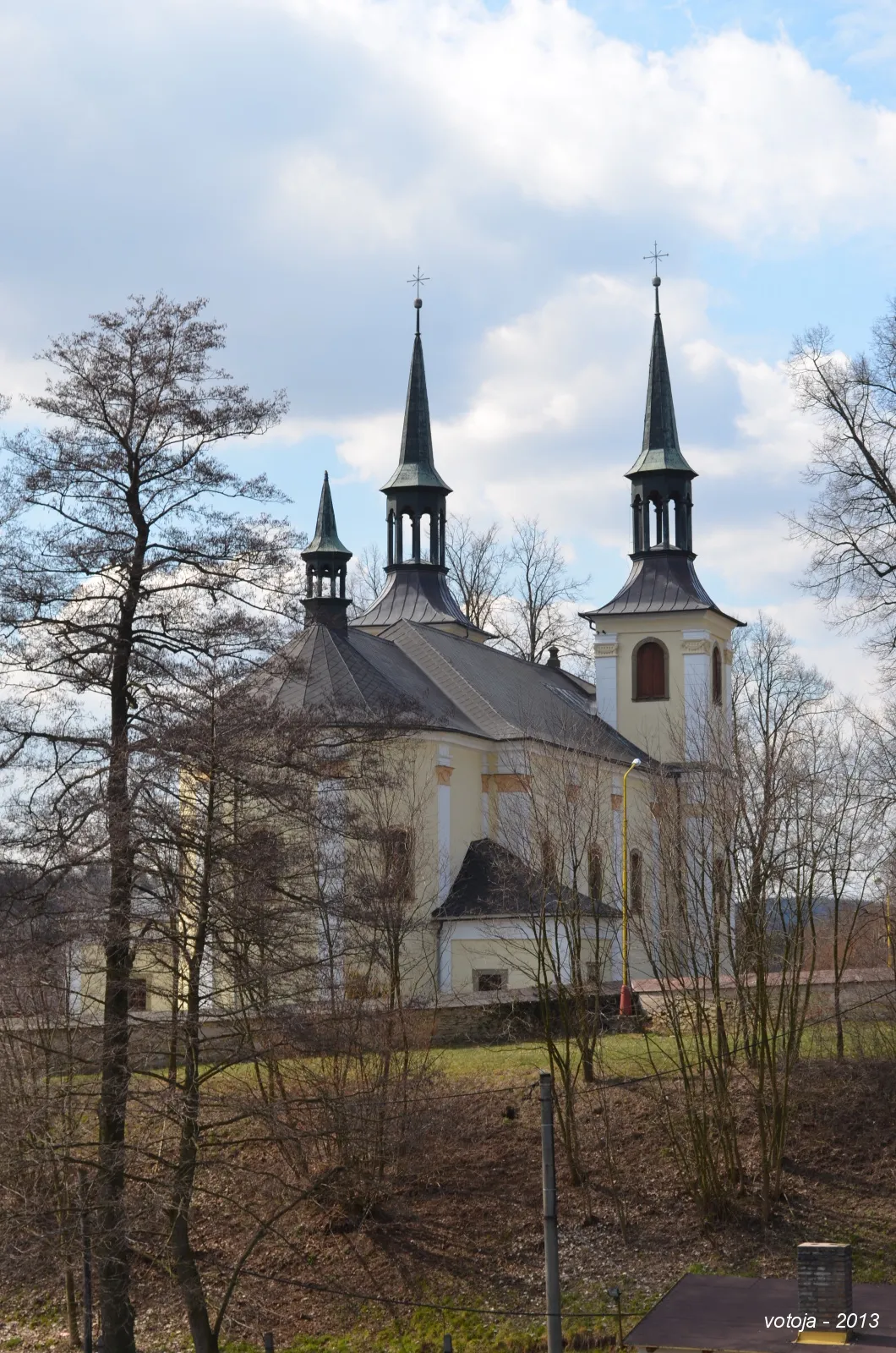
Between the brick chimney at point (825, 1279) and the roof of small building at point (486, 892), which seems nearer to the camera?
the brick chimney at point (825, 1279)

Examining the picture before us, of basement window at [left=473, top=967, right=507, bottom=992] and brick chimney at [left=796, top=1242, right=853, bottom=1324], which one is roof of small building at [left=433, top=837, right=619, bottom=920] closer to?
basement window at [left=473, top=967, right=507, bottom=992]

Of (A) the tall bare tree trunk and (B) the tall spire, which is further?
(B) the tall spire

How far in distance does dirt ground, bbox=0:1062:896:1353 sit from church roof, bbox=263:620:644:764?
10.8 metres

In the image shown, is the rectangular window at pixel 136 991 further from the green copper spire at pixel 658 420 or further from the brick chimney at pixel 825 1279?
the green copper spire at pixel 658 420

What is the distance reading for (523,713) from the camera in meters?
43.9

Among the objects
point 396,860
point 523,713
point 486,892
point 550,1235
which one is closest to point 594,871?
point 396,860

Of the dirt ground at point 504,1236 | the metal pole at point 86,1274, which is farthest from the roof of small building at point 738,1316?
the metal pole at point 86,1274

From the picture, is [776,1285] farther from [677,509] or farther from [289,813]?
[677,509]

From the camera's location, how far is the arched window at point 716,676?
52.3 m

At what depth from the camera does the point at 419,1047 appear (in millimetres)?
25219

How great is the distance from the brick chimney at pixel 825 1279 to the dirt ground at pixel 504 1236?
4527 millimetres

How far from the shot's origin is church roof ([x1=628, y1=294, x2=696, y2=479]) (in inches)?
2060

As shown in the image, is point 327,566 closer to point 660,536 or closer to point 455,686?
point 455,686

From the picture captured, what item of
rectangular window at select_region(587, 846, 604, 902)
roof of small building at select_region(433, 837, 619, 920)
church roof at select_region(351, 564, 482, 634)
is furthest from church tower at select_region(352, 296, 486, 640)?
rectangular window at select_region(587, 846, 604, 902)
